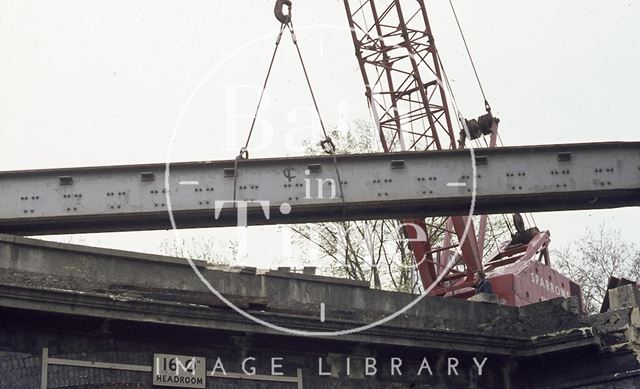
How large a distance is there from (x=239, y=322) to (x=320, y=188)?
11.7ft

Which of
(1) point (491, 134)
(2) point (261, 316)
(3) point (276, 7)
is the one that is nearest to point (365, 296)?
(2) point (261, 316)

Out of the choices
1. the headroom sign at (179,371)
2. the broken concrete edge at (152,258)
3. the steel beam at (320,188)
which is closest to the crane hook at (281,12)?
the steel beam at (320,188)

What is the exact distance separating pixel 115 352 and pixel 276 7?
32.1ft

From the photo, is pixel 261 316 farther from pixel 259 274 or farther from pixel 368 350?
pixel 368 350

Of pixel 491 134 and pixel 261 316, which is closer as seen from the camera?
pixel 261 316

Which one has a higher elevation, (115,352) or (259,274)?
(259,274)

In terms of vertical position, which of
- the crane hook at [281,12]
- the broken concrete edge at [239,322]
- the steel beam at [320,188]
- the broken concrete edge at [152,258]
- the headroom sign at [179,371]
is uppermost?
the crane hook at [281,12]

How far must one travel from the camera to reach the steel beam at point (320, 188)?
693 inches

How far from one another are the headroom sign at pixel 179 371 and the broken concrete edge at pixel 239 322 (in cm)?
61

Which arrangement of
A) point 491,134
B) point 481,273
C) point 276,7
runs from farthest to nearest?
point 491,134, point 481,273, point 276,7

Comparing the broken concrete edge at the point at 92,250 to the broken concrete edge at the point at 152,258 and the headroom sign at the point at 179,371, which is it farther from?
the headroom sign at the point at 179,371

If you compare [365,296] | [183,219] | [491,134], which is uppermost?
[491,134]

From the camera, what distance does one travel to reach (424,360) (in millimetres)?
17469

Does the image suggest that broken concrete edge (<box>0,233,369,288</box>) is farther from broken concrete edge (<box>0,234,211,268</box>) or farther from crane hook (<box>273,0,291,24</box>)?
crane hook (<box>273,0,291,24</box>)
